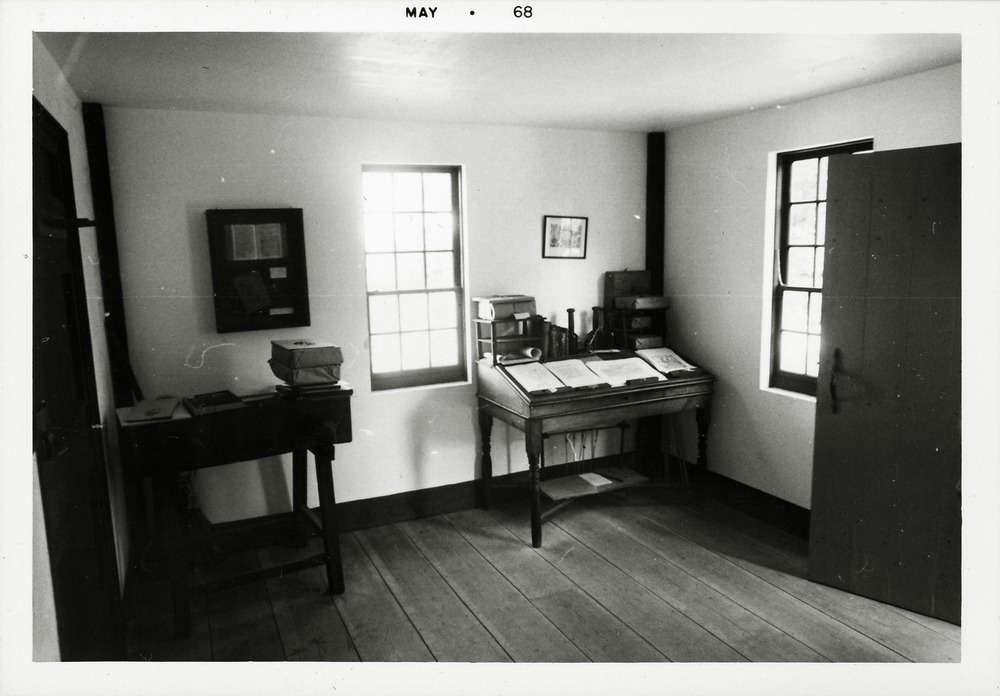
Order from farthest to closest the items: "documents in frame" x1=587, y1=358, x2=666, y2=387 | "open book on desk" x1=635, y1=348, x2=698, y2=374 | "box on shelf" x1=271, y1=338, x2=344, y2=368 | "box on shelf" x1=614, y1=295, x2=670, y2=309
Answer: "box on shelf" x1=614, y1=295, x2=670, y2=309, "open book on desk" x1=635, y1=348, x2=698, y2=374, "documents in frame" x1=587, y1=358, x2=666, y2=387, "box on shelf" x1=271, y1=338, x2=344, y2=368

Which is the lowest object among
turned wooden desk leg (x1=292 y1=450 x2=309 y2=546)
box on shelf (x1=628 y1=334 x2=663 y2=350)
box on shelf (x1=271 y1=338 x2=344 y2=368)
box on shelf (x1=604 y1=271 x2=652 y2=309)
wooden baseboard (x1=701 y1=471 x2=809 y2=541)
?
wooden baseboard (x1=701 y1=471 x2=809 y2=541)

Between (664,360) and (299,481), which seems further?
(664,360)

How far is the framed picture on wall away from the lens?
4547 millimetres

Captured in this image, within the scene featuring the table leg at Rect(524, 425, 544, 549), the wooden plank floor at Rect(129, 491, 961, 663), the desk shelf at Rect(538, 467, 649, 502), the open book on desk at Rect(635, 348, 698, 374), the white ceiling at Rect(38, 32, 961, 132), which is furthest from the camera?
the open book on desk at Rect(635, 348, 698, 374)

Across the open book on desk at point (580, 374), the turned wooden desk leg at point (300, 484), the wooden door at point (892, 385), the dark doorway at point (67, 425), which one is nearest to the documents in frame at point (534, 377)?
the open book on desk at point (580, 374)

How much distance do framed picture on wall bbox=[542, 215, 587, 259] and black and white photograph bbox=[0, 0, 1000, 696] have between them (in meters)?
0.02

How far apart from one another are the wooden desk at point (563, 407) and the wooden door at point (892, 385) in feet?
3.42

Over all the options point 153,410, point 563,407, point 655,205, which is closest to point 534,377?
point 563,407

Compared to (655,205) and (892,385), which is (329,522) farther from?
(655,205)

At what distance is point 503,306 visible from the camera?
423 centimetres

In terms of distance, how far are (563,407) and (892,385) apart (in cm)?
172

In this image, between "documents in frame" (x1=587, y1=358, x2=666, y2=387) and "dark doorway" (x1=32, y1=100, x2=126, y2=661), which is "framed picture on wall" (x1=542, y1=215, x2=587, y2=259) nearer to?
"documents in frame" (x1=587, y1=358, x2=666, y2=387)

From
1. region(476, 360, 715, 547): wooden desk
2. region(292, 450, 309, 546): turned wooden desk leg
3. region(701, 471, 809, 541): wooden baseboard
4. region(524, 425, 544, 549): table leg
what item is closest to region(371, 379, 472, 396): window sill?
region(476, 360, 715, 547): wooden desk
